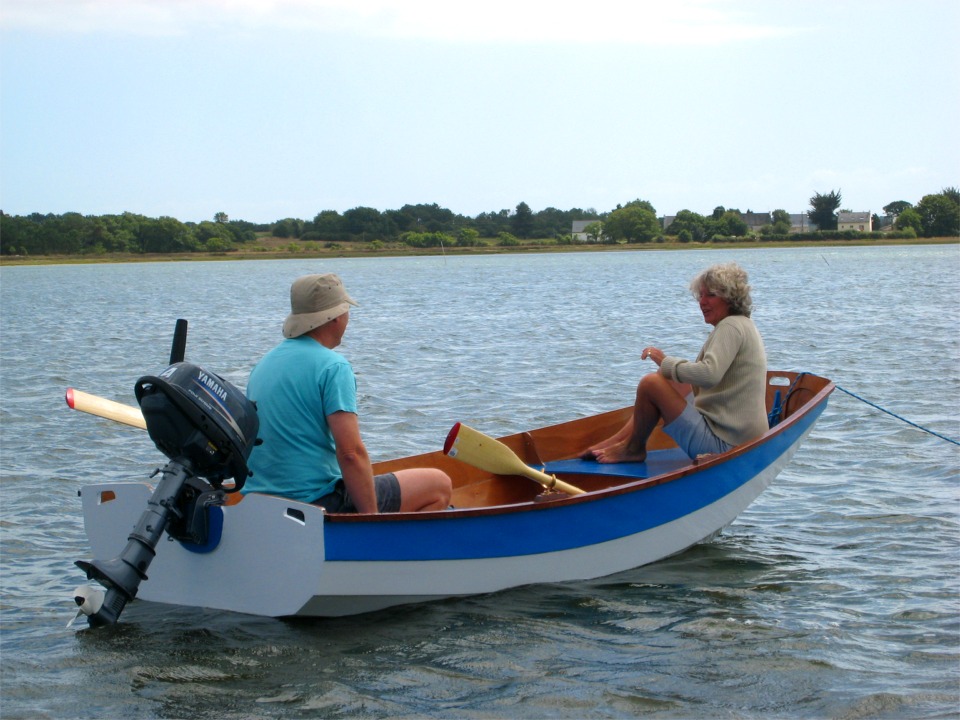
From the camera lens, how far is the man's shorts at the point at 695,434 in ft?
20.6

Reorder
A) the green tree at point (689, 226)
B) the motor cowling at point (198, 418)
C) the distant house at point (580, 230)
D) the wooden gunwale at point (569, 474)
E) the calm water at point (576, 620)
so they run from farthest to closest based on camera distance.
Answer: the distant house at point (580, 230) → the green tree at point (689, 226) → the wooden gunwale at point (569, 474) → the motor cowling at point (198, 418) → the calm water at point (576, 620)

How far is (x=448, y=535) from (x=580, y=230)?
131867 mm

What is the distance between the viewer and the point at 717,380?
6039 millimetres

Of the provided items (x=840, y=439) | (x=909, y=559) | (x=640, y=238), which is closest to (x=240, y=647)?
(x=909, y=559)

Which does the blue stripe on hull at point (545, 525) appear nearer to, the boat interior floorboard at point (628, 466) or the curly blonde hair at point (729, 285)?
the boat interior floorboard at point (628, 466)

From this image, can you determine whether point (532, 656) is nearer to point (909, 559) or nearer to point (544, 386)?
point (909, 559)

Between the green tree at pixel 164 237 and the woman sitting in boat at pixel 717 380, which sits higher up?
the green tree at pixel 164 237

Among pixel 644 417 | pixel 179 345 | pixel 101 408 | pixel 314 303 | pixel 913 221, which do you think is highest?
pixel 913 221

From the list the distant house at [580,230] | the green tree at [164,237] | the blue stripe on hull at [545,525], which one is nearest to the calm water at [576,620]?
the blue stripe on hull at [545,525]

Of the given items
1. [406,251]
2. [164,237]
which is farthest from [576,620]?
→ [406,251]

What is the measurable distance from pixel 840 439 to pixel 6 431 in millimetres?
8331

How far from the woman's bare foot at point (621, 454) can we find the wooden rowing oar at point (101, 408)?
116 inches

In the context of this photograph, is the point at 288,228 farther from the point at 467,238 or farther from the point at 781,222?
the point at 781,222

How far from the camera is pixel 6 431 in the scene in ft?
36.0
